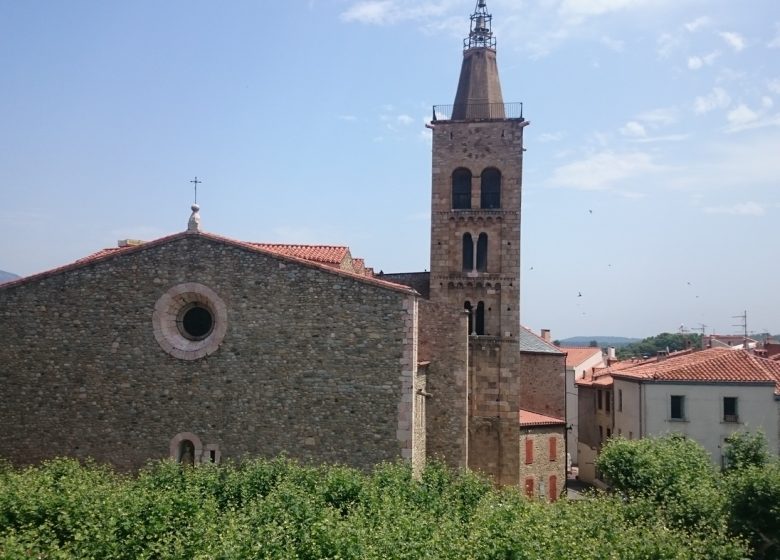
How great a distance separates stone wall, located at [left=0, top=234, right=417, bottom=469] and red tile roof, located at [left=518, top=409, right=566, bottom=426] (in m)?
11.7

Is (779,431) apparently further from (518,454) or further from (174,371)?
(174,371)

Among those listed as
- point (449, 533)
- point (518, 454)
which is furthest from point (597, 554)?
point (518, 454)

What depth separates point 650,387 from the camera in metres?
27.5

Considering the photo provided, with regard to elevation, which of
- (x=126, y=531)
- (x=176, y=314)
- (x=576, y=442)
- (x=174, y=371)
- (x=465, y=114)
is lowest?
(x=576, y=442)

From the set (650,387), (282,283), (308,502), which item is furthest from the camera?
(650,387)

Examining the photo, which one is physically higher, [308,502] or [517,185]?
[517,185]

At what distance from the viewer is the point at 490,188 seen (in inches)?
1016

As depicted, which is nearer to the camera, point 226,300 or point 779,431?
point 226,300

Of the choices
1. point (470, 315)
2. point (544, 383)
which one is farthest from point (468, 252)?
point (544, 383)

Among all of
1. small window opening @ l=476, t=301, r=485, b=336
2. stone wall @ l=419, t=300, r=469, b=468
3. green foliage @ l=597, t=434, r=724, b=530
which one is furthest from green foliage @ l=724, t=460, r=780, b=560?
small window opening @ l=476, t=301, r=485, b=336

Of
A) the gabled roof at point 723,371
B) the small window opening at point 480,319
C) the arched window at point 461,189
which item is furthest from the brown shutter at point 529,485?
the arched window at point 461,189

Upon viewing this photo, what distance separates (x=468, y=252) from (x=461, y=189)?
102 inches

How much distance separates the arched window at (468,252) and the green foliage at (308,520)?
11012 mm

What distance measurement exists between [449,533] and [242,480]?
18.1 feet
